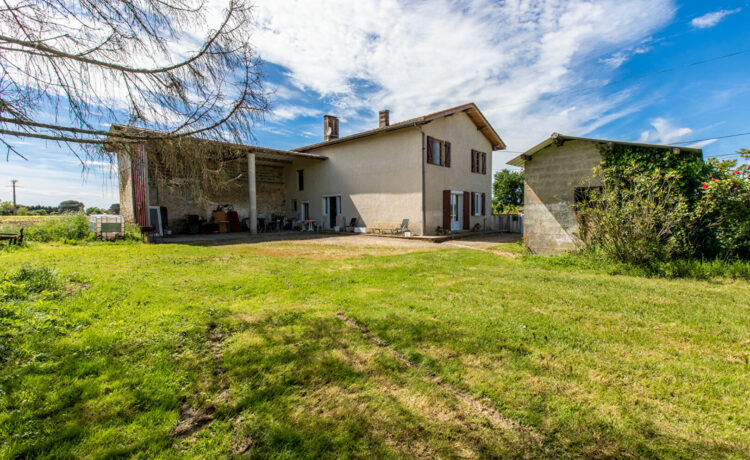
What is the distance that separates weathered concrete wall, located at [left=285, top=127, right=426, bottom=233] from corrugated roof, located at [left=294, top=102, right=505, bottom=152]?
0.43 meters

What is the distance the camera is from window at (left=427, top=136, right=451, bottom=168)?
14312 millimetres

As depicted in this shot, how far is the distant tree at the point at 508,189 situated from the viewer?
111 ft

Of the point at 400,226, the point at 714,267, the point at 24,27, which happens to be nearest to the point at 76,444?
the point at 24,27

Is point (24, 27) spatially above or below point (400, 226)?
above

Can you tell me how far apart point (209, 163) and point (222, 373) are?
Result: 6.31 ft

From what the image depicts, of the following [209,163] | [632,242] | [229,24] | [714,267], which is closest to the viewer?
[229,24]

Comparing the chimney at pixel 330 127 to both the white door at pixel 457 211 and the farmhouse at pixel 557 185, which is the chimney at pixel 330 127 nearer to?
the white door at pixel 457 211

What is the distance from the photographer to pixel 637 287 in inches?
195

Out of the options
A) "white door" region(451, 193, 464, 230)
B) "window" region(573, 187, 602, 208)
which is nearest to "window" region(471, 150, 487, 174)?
"white door" region(451, 193, 464, 230)

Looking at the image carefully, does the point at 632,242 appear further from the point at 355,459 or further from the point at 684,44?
the point at 684,44

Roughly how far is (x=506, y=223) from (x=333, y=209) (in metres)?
9.95

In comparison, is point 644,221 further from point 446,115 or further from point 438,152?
point 446,115

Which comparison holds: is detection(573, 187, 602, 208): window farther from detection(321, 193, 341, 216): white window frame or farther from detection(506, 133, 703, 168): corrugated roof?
detection(321, 193, 341, 216): white window frame

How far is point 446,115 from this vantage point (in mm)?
14523
